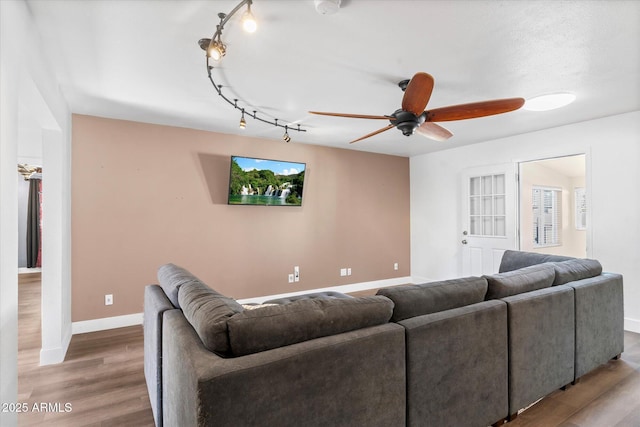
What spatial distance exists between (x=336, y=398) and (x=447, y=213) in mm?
4779

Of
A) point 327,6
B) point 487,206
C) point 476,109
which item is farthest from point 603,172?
point 327,6

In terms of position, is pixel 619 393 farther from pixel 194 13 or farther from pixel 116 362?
pixel 116 362

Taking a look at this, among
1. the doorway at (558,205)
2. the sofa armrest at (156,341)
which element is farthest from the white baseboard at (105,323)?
the doorway at (558,205)

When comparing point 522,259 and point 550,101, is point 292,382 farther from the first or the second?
point 550,101

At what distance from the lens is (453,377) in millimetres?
1755

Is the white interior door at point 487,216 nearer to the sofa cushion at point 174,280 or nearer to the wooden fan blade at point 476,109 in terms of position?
the wooden fan blade at point 476,109

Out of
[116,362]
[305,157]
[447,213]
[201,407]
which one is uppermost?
[305,157]

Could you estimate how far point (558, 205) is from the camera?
6.16 meters

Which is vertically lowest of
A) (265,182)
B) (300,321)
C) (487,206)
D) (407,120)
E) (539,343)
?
(539,343)

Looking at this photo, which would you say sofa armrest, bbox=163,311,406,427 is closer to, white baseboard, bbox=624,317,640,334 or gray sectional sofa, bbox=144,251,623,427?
gray sectional sofa, bbox=144,251,623,427

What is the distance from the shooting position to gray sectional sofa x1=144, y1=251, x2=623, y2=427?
4.12 ft

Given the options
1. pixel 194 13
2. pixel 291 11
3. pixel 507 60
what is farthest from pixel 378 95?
pixel 194 13

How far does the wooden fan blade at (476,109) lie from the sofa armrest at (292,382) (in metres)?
1.68

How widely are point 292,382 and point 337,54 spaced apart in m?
2.09
